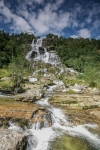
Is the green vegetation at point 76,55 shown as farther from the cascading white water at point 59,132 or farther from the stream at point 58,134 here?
the stream at point 58,134

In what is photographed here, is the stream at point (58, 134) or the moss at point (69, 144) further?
the stream at point (58, 134)

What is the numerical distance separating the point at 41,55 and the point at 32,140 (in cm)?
6168

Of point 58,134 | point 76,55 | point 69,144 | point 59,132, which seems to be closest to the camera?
point 69,144

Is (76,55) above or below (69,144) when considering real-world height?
above

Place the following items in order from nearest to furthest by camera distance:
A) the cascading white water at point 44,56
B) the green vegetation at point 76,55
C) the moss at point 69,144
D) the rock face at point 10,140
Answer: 1. the rock face at point 10,140
2. the moss at point 69,144
3. the green vegetation at point 76,55
4. the cascading white water at point 44,56

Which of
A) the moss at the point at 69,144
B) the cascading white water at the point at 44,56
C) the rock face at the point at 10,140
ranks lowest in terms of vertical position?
the moss at the point at 69,144

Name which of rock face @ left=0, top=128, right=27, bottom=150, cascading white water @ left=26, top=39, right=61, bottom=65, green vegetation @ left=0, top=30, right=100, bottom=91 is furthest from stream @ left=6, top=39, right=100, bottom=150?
cascading white water @ left=26, top=39, right=61, bottom=65

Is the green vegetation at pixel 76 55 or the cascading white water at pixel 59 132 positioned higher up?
the green vegetation at pixel 76 55

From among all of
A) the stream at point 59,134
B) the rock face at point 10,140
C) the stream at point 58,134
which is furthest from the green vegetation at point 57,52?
the rock face at point 10,140

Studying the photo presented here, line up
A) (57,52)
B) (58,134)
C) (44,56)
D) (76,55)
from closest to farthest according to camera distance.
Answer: (58,134), (44,56), (76,55), (57,52)

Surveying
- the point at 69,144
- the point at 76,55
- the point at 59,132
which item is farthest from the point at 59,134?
the point at 76,55

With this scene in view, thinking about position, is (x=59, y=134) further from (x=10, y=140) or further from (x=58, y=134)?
(x=10, y=140)

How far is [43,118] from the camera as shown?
51.9 ft

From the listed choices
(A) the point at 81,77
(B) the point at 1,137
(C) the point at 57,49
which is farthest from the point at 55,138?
(C) the point at 57,49
